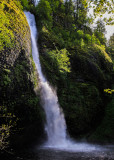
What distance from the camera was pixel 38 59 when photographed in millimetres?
19250

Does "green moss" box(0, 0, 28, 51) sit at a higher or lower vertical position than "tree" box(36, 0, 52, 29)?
lower

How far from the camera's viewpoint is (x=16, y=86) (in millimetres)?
11500

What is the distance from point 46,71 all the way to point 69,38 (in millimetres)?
13358

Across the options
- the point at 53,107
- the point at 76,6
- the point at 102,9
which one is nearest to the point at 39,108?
the point at 53,107

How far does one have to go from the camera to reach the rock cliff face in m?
10.4

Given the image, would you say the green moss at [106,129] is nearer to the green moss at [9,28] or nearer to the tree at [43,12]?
the green moss at [9,28]

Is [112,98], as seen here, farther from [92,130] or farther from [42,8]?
[42,8]

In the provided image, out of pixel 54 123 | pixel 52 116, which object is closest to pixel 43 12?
pixel 52 116

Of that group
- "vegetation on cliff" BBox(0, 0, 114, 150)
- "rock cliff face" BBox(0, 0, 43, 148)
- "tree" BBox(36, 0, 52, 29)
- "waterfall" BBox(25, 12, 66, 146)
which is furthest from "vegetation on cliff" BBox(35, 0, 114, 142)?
"rock cliff face" BBox(0, 0, 43, 148)

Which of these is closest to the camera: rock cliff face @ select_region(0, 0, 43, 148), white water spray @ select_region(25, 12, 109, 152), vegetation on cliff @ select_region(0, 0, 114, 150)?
rock cliff face @ select_region(0, 0, 43, 148)

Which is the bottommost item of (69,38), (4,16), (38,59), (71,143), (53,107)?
(71,143)

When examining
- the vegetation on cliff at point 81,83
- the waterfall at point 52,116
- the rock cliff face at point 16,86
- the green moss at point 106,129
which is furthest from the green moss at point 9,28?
the green moss at point 106,129

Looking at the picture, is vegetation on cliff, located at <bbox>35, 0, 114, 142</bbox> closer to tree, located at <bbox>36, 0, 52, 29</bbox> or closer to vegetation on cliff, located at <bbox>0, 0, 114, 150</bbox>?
vegetation on cliff, located at <bbox>0, 0, 114, 150</bbox>

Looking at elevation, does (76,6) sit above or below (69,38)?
above
